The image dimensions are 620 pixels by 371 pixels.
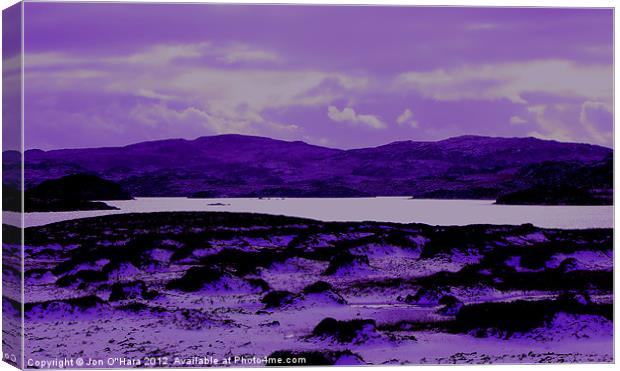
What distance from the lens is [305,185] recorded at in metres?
23.2

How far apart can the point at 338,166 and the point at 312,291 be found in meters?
2.60

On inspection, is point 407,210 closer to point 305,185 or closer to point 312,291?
point 305,185

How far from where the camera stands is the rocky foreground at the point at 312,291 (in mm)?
20734

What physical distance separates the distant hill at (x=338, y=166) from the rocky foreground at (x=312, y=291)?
27.6 inches

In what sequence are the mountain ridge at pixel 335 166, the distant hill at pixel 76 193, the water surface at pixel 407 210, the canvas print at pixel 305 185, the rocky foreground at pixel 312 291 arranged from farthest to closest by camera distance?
the water surface at pixel 407 210 → the mountain ridge at pixel 335 166 → the distant hill at pixel 76 193 → the canvas print at pixel 305 185 → the rocky foreground at pixel 312 291

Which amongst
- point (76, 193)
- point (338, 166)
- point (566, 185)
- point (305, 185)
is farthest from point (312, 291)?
point (566, 185)

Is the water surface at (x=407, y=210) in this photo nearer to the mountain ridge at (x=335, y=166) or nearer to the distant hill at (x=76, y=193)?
the mountain ridge at (x=335, y=166)

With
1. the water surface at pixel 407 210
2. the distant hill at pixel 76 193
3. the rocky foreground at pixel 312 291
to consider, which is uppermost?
the distant hill at pixel 76 193

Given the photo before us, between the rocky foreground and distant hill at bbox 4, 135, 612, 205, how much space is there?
700 millimetres

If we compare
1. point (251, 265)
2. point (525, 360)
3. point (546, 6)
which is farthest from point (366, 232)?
point (546, 6)

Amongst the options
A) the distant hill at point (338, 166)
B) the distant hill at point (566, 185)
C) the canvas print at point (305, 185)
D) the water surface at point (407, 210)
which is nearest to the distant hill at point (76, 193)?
the canvas print at point (305, 185)

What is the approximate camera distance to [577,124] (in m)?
22.8

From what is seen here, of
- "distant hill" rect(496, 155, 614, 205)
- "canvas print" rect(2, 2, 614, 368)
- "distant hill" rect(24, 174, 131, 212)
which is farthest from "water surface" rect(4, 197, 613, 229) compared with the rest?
"distant hill" rect(24, 174, 131, 212)

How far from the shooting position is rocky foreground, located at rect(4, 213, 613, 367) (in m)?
20.7
